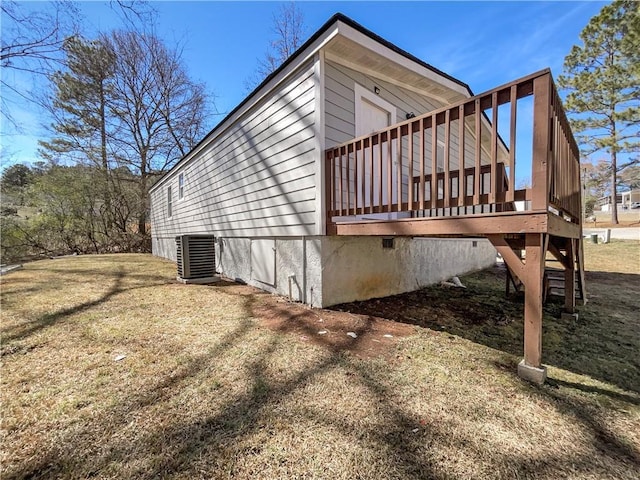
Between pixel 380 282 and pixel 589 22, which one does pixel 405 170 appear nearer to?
pixel 380 282

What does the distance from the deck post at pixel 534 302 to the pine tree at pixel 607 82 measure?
18.3 meters

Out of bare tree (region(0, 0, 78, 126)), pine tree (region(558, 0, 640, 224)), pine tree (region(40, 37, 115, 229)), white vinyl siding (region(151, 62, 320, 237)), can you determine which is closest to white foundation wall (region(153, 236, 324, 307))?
white vinyl siding (region(151, 62, 320, 237))

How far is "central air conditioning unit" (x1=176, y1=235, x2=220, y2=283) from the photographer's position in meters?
6.22

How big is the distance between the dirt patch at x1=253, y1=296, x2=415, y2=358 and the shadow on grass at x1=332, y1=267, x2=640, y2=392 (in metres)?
0.34

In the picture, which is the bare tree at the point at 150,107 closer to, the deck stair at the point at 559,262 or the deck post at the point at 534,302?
the deck stair at the point at 559,262

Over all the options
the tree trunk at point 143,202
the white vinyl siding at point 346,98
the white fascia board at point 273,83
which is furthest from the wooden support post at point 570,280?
the tree trunk at point 143,202

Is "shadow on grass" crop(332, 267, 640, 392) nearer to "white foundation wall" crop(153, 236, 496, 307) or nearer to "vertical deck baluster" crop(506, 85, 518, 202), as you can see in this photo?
"white foundation wall" crop(153, 236, 496, 307)

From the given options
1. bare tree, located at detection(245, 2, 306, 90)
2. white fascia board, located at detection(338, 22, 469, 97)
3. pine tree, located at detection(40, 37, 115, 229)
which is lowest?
white fascia board, located at detection(338, 22, 469, 97)

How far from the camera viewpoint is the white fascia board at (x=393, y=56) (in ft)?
12.3

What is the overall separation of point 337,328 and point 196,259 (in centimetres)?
422

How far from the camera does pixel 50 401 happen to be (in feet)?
6.63

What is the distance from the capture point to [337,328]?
11.3ft

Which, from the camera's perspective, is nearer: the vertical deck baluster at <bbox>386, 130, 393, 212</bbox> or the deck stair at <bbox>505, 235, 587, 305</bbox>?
the vertical deck baluster at <bbox>386, 130, 393, 212</bbox>

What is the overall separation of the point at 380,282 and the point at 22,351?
4.59m
